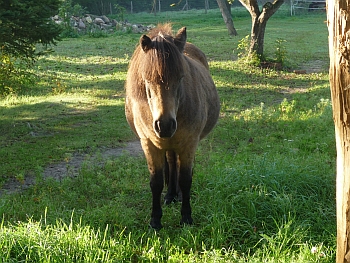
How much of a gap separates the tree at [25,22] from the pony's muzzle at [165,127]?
4478 millimetres

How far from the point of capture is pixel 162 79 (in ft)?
13.1

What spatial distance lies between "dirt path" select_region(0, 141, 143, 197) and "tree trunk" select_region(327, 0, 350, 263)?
13.4 feet

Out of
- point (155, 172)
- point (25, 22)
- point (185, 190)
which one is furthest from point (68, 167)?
point (25, 22)

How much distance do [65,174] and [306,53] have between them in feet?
46.6

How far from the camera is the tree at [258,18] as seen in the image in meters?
14.9

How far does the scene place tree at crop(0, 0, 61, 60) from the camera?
7.51 meters

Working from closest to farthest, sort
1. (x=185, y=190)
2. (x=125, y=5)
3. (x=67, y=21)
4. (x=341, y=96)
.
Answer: (x=341, y=96), (x=185, y=190), (x=67, y=21), (x=125, y=5)

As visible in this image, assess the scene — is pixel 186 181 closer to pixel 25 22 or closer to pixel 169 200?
pixel 169 200

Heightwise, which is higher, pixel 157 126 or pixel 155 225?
pixel 157 126

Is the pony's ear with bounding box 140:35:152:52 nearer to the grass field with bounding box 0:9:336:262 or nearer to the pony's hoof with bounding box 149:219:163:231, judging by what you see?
the grass field with bounding box 0:9:336:262

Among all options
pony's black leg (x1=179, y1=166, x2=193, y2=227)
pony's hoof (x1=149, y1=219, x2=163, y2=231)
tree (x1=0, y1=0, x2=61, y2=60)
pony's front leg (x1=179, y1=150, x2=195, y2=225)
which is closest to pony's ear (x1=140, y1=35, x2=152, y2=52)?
pony's front leg (x1=179, y1=150, x2=195, y2=225)

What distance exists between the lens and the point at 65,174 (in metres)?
6.53

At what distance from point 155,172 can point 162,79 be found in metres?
1.16

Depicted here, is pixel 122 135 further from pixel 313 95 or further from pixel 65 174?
pixel 313 95
